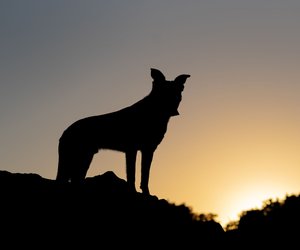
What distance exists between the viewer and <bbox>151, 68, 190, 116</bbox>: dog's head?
14906 millimetres

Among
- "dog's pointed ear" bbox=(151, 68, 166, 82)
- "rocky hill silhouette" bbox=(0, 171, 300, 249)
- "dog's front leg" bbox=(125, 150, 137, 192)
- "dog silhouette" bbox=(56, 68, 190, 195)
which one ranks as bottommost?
"rocky hill silhouette" bbox=(0, 171, 300, 249)

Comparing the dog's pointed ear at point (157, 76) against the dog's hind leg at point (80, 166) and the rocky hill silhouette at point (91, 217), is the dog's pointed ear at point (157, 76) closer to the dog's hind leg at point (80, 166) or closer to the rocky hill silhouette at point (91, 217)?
the dog's hind leg at point (80, 166)

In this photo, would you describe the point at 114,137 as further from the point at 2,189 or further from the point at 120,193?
the point at 2,189

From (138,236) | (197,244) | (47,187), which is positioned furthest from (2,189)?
(197,244)

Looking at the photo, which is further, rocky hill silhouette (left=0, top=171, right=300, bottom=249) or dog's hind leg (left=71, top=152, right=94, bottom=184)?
dog's hind leg (left=71, top=152, right=94, bottom=184)

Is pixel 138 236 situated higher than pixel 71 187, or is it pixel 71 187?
pixel 71 187

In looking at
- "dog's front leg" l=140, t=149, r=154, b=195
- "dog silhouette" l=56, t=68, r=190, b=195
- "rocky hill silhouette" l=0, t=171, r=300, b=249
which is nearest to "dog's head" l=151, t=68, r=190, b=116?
"dog silhouette" l=56, t=68, r=190, b=195

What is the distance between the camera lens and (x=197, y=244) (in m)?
12.6

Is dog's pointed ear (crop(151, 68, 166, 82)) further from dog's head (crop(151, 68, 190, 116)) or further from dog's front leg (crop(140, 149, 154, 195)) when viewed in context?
dog's front leg (crop(140, 149, 154, 195))

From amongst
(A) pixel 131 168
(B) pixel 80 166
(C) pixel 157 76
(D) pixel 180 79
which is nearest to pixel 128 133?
(A) pixel 131 168

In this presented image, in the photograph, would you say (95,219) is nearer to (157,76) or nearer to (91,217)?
(91,217)

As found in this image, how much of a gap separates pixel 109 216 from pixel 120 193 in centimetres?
118

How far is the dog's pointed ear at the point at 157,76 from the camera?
1490cm

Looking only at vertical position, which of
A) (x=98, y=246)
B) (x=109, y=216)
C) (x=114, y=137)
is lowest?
(x=98, y=246)
